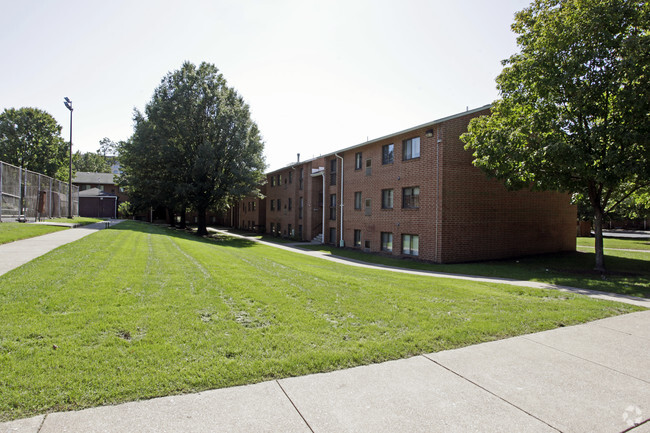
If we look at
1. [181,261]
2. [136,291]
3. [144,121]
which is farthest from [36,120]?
[136,291]

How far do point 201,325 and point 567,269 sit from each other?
53.2 ft

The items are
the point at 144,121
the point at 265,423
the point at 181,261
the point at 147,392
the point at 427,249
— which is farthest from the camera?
the point at 144,121

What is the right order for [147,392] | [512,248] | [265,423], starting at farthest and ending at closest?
[512,248] → [147,392] → [265,423]

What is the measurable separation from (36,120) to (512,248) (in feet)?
206

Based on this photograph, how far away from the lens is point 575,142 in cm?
1279

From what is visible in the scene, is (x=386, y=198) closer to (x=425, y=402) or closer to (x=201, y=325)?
(x=201, y=325)

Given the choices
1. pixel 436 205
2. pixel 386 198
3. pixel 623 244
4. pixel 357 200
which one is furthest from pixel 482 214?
pixel 623 244

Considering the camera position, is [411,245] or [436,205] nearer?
[436,205]

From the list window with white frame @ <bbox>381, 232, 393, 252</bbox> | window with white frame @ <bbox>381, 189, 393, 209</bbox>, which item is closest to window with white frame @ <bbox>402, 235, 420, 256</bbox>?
window with white frame @ <bbox>381, 232, 393, 252</bbox>

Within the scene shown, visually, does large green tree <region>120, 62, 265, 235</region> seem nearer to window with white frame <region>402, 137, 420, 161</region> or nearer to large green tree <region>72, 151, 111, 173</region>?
window with white frame <region>402, 137, 420, 161</region>

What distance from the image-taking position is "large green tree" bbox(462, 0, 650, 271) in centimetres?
1159

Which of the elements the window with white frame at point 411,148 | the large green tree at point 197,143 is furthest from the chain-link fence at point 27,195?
the window with white frame at point 411,148

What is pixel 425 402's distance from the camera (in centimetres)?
322

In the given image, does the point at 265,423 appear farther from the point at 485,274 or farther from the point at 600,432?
the point at 485,274
